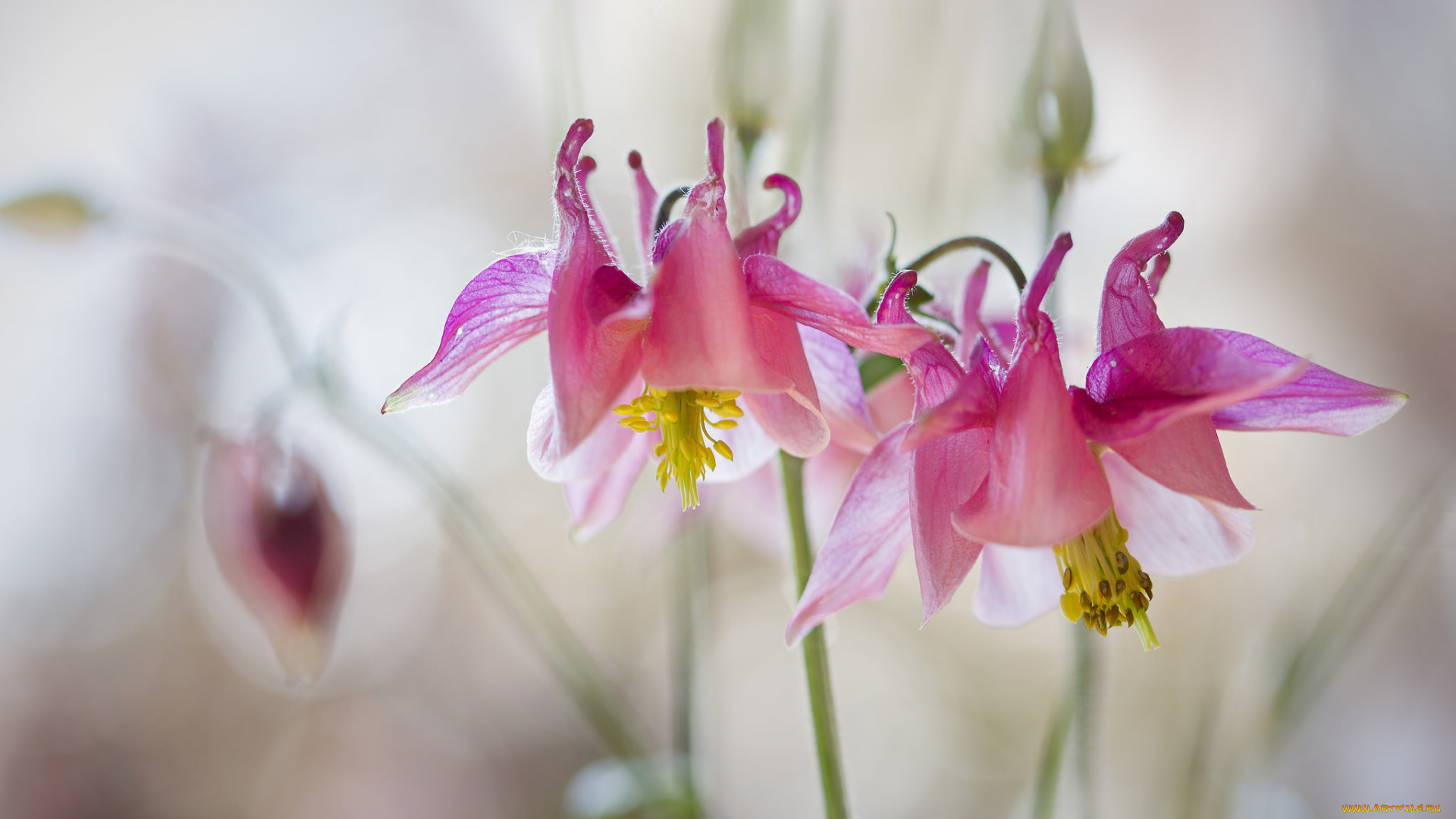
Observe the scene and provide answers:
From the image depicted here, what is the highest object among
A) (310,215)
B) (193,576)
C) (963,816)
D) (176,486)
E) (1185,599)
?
(310,215)

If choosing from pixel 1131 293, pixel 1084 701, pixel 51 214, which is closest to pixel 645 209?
pixel 1131 293

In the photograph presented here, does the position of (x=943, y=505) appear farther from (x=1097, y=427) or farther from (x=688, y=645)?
(x=688, y=645)

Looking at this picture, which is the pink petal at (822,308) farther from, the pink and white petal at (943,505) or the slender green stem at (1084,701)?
the slender green stem at (1084,701)

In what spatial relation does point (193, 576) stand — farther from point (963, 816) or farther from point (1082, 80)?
point (1082, 80)

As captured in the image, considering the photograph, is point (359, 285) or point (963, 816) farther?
point (963, 816)

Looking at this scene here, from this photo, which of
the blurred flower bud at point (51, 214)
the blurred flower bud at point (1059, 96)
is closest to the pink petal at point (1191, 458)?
the blurred flower bud at point (1059, 96)

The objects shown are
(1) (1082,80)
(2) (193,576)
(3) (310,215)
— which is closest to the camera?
(1) (1082,80)

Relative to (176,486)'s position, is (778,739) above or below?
below

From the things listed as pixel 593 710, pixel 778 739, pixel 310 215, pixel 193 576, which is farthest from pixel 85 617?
pixel 593 710
